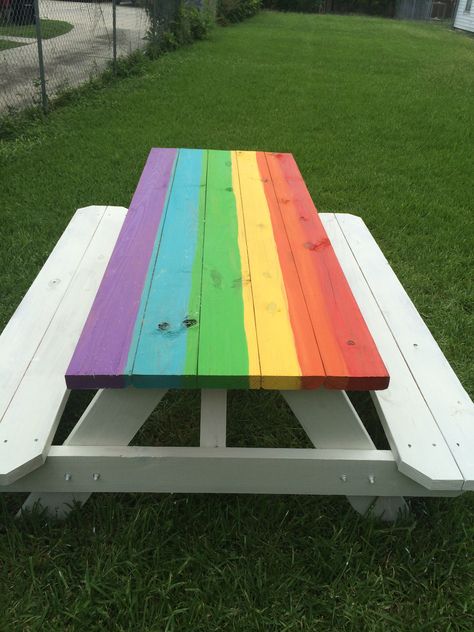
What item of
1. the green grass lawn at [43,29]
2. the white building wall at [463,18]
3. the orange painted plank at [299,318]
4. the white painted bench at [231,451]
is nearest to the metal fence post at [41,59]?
the green grass lawn at [43,29]

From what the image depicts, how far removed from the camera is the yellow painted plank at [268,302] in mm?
1352

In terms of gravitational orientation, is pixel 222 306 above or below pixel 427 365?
above

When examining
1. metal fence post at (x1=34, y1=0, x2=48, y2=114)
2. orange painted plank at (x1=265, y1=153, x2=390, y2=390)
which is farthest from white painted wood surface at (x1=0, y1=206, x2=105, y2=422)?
metal fence post at (x1=34, y1=0, x2=48, y2=114)

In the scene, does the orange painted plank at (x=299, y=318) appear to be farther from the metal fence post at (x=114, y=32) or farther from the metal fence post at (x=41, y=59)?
the metal fence post at (x=114, y=32)

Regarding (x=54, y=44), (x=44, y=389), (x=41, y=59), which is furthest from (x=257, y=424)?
(x=54, y=44)

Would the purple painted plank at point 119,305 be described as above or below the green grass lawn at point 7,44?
below

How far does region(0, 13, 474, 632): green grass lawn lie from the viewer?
155cm

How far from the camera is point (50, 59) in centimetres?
696

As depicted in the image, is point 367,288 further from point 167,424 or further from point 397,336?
point 167,424

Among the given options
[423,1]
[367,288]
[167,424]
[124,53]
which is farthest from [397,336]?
[423,1]

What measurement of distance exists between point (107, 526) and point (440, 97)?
8.59 m

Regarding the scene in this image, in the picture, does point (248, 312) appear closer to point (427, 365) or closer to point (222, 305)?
point (222, 305)

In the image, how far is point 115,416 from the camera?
158 centimetres

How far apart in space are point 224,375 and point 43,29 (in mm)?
6833
